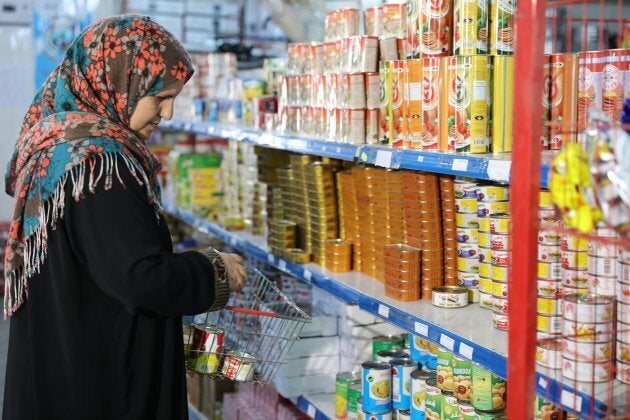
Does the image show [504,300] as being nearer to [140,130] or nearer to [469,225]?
[469,225]

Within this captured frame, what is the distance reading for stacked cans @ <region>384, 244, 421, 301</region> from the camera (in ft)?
9.16

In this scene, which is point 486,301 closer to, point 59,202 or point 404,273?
point 404,273

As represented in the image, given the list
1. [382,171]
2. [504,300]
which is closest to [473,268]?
[504,300]

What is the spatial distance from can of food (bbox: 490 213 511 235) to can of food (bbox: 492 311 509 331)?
0.74 ft

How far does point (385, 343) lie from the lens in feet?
10.5

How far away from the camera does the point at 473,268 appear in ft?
8.92

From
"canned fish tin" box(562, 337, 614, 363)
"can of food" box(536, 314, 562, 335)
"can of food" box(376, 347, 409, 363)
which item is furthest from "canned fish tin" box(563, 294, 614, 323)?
"can of food" box(376, 347, 409, 363)

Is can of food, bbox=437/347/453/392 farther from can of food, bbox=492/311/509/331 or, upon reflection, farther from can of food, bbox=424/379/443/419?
can of food, bbox=492/311/509/331

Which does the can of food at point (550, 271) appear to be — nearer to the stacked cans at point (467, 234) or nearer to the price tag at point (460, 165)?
the price tag at point (460, 165)

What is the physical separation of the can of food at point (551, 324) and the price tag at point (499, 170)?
35cm

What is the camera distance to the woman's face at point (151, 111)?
2.22 meters

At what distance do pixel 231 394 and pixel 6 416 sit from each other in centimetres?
195

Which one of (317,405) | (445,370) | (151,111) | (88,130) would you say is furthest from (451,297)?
(88,130)

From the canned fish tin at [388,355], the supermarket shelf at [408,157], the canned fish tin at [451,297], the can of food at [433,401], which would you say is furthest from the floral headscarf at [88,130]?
the canned fish tin at [388,355]
